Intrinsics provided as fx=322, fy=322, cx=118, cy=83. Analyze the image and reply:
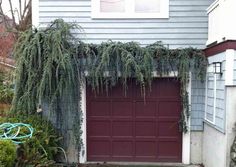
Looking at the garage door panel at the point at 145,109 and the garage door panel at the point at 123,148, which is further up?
the garage door panel at the point at 145,109

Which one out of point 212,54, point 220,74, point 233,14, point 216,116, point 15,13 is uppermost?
point 15,13

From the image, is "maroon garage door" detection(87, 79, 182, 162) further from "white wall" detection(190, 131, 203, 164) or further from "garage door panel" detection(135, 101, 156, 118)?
"white wall" detection(190, 131, 203, 164)

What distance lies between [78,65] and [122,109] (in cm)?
151

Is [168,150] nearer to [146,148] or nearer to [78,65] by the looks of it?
[146,148]

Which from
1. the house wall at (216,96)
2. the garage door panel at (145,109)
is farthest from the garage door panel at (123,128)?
the house wall at (216,96)

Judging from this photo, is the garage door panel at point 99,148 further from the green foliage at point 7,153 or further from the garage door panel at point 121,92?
the green foliage at point 7,153

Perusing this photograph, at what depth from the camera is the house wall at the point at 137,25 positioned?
24.2ft

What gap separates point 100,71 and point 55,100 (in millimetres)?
1264

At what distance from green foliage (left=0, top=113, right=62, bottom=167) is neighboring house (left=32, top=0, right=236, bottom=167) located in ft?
2.62

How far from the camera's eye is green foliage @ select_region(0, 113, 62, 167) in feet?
18.3

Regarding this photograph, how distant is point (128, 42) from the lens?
7.32 metres

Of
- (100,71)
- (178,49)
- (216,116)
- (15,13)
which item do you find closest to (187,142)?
(216,116)

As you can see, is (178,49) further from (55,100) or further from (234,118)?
(55,100)

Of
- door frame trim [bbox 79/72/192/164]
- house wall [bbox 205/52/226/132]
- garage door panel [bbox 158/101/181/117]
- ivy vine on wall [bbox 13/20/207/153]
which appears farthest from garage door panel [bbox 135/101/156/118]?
house wall [bbox 205/52/226/132]
